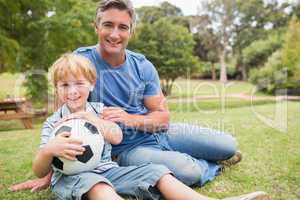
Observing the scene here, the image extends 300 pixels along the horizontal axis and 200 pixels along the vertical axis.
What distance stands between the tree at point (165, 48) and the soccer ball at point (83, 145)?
758 inches

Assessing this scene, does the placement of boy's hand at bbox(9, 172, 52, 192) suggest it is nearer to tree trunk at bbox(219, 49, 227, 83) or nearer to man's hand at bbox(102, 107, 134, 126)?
man's hand at bbox(102, 107, 134, 126)

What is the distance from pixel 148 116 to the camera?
112 inches

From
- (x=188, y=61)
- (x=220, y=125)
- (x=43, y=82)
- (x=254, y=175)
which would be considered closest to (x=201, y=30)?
(x=188, y=61)

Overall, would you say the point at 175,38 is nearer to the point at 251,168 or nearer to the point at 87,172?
the point at 251,168

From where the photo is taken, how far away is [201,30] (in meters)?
41.2

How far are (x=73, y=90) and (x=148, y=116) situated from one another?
686 mm

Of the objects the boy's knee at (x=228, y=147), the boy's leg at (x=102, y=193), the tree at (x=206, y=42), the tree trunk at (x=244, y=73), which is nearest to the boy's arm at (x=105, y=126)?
the boy's leg at (x=102, y=193)

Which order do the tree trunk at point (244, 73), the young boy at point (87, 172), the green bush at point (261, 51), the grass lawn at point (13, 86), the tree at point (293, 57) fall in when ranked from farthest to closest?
the tree trunk at point (244, 73)
the green bush at point (261, 51)
the tree at point (293, 57)
the grass lawn at point (13, 86)
the young boy at point (87, 172)

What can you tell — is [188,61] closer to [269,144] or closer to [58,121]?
[269,144]

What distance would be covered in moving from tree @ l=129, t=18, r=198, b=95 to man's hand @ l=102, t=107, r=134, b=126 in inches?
743

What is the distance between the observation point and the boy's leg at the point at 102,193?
205cm

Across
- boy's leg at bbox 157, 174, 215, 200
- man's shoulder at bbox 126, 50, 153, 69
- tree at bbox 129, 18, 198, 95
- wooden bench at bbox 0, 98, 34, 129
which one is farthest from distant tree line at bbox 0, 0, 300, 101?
boy's leg at bbox 157, 174, 215, 200

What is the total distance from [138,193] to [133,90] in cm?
82

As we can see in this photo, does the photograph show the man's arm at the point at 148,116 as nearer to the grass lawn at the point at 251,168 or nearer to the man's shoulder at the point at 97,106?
the man's shoulder at the point at 97,106
